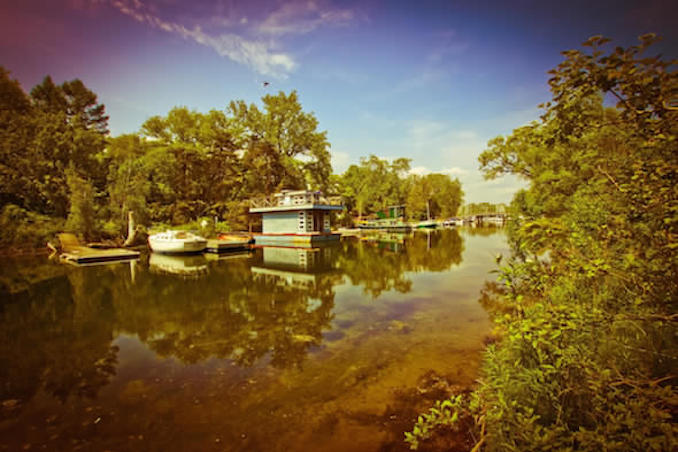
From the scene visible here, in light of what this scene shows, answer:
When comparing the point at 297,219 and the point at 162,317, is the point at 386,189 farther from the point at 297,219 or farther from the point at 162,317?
the point at 162,317

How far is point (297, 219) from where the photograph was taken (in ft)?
84.0

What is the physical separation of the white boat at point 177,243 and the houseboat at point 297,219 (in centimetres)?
722

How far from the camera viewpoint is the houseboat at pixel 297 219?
980 inches

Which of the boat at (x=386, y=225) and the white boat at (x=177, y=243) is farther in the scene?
the boat at (x=386, y=225)

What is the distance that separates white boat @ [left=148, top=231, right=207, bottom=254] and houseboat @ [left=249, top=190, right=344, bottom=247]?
23.7ft

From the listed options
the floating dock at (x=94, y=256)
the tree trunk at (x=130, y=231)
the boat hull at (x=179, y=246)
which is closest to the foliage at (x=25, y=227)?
the tree trunk at (x=130, y=231)

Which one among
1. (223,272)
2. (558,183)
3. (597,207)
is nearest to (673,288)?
(597,207)

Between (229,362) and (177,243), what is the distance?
16.0 meters

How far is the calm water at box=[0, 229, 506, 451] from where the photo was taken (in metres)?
3.72

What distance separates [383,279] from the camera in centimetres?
1230

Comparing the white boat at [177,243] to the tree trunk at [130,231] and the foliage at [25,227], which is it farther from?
the foliage at [25,227]

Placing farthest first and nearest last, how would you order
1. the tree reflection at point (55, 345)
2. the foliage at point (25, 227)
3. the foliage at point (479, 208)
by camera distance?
the foliage at point (479, 208) → the foliage at point (25, 227) → the tree reflection at point (55, 345)

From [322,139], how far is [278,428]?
132 ft

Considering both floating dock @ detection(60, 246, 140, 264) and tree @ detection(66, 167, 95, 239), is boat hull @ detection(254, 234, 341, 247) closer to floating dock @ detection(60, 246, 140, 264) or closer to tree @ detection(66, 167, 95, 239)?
floating dock @ detection(60, 246, 140, 264)
